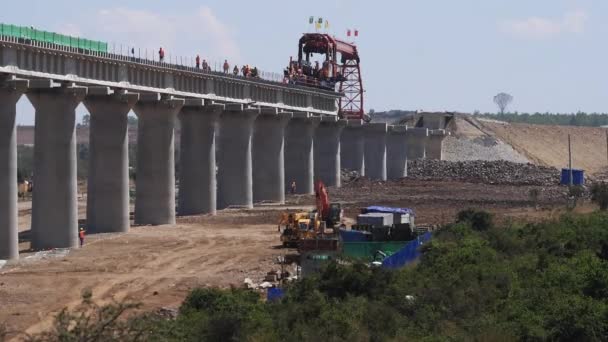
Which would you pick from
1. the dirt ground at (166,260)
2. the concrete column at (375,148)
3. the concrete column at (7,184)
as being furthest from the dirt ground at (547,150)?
the concrete column at (7,184)

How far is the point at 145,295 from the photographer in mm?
46125

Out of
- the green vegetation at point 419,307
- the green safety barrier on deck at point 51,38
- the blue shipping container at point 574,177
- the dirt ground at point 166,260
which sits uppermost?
the green safety barrier on deck at point 51,38

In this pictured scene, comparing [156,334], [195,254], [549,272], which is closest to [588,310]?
[549,272]

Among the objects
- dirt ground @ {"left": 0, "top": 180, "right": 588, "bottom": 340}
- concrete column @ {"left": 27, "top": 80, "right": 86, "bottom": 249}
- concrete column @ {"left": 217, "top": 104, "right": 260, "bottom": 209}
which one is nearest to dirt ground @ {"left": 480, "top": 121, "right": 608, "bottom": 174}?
concrete column @ {"left": 217, "top": 104, "right": 260, "bottom": 209}

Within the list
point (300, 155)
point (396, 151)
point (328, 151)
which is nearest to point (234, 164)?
point (300, 155)

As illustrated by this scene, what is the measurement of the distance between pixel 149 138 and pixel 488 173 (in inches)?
2184

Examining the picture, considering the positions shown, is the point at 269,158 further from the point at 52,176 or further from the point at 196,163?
the point at 52,176

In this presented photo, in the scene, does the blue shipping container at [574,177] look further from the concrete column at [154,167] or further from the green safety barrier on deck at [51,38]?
the green safety barrier on deck at [51,38]

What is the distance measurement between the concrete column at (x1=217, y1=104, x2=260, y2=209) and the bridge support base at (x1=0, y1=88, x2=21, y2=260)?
35904mm

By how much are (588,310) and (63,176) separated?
33599 mm

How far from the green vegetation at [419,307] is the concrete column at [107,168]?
1094 inches

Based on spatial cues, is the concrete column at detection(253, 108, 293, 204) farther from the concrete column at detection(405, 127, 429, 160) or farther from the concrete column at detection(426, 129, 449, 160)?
the concrete column at detection(426, 129, 449, 160)

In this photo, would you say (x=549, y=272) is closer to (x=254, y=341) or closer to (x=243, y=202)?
(x=254, y=341)

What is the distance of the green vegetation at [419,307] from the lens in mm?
31328
